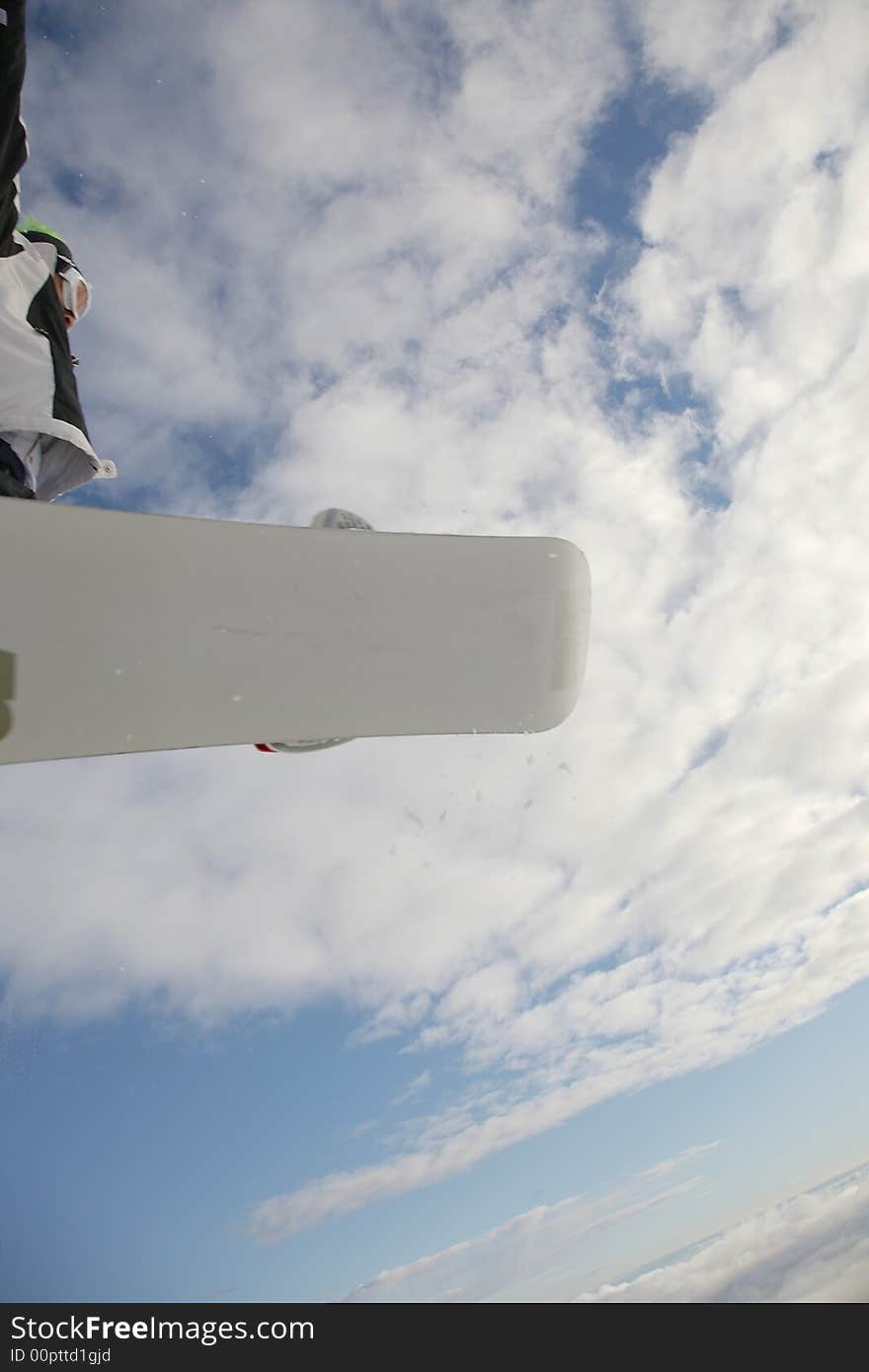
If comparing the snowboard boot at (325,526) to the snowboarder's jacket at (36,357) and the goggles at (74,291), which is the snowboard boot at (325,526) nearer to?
the snowboarder's jacket at (36,357)

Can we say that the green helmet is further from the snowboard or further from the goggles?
the snowboard

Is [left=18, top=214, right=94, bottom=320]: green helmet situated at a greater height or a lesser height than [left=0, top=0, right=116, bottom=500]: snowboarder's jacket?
greater

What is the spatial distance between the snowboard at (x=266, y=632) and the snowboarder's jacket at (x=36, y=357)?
27 cm

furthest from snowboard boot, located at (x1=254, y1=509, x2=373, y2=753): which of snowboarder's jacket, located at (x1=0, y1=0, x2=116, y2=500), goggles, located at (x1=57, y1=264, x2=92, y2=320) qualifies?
goggles, located at (x1=57, y1=264, x2=92, y2=320)

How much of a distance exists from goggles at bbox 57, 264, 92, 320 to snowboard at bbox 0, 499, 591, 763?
58 cm

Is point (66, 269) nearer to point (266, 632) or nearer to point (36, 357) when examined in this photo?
point (36, 357)

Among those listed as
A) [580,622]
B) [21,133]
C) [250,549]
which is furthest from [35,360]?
[580,622]

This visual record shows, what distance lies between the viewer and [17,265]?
1487mm

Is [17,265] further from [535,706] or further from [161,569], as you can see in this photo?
[535,706]

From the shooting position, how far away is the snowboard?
1.33 meters

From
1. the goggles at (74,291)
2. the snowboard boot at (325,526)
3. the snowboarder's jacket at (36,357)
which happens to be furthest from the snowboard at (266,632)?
the goggles at (74,291)

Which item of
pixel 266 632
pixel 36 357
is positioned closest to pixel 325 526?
pixel 266 632

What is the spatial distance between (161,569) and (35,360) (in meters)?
0.44

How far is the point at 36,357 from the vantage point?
4.82 ft
